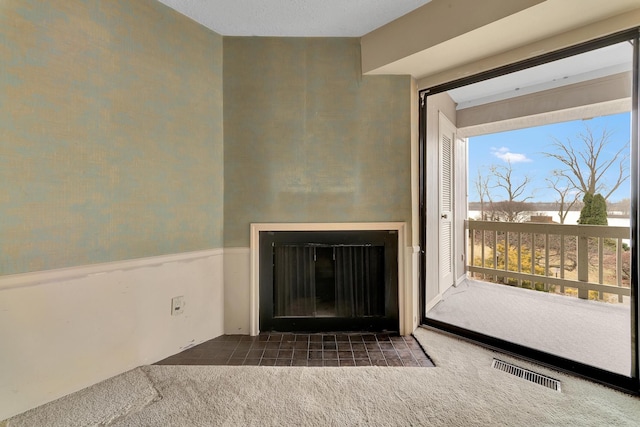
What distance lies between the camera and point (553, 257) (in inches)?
122

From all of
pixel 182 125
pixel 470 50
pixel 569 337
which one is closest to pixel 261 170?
pixel 182 125

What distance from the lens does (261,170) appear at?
7.45 ft

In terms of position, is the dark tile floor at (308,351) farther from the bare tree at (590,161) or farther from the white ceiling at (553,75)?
the white ceiling at (553,75)

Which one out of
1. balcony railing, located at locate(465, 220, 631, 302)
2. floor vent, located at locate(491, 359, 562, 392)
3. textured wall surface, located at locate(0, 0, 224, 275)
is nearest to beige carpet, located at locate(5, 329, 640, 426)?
floor vent, located at locate(491, 359, 562, 392)

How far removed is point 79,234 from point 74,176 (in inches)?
13.3

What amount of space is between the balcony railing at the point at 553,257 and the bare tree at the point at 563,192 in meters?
0.27

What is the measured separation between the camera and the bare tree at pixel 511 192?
117 inches

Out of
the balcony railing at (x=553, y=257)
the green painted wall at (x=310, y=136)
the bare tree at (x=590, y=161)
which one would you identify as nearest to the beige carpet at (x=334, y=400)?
the green painted wall at (x=310, y=136)

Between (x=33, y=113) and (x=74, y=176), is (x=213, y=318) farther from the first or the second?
(x=33, y=113)

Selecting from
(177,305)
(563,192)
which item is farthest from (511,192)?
(177,305)

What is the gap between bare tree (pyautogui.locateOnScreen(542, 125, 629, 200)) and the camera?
219cm

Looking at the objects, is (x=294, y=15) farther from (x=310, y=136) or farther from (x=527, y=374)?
(x=527, y=374)

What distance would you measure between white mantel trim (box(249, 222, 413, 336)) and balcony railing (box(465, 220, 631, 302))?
5.89 feet

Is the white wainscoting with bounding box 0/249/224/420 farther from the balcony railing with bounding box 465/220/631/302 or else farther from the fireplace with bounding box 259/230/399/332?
the balcony railing with bounding box 465/220/631/302
